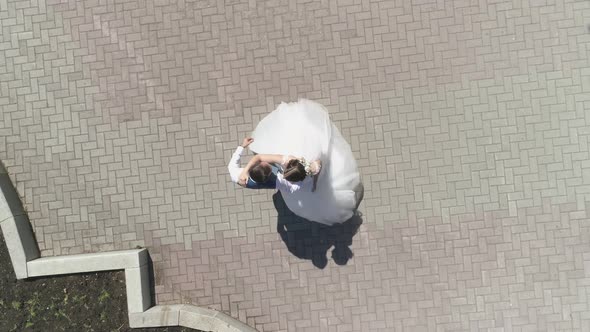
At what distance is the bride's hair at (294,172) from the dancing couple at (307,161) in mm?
71

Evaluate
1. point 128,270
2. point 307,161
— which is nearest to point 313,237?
point 307,161

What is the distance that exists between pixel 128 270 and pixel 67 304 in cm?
113

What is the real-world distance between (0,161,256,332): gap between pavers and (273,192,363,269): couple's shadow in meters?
1.44

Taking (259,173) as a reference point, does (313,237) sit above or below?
below

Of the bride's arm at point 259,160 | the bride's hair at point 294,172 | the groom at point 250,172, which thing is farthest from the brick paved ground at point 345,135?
the bride's hair at point 294,172

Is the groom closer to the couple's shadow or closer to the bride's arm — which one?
the bride's arm

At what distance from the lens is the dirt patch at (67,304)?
7.90 metres

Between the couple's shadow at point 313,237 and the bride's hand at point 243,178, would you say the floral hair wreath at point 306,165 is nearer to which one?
the bride's hand at point 243,178

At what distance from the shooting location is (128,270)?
25.6 ft

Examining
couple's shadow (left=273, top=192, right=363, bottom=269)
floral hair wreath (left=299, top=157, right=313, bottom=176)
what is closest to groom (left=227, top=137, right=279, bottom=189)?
floral hair wreath (left=299, top=157, right=313, bottom=176)

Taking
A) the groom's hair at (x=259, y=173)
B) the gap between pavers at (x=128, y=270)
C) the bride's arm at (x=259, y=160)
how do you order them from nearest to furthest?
the groom's hair at (x=259, y=173)
the bride's arm at (x=259, y=160)
the gap between pavers at (x=128, y=270)

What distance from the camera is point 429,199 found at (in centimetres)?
788

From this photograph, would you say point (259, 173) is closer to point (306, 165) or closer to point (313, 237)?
point (306, 165)

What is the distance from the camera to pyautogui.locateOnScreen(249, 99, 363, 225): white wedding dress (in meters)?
6.92
